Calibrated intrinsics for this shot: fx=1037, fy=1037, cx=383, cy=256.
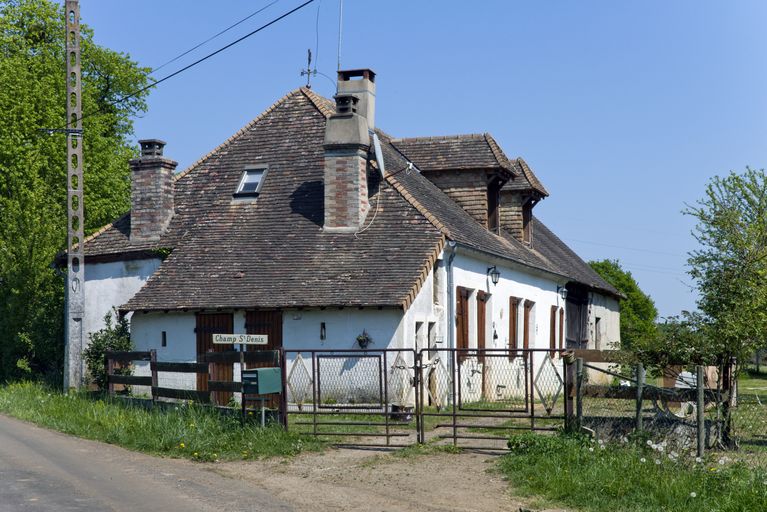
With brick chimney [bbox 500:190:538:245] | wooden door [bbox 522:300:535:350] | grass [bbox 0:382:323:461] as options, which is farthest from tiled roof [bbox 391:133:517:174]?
grass [bbox 0:382:323:461]

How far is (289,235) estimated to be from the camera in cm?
2330

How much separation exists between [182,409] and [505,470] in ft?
19.9

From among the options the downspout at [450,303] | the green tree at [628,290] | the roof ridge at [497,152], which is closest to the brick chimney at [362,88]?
the roof ridge at [497,152]

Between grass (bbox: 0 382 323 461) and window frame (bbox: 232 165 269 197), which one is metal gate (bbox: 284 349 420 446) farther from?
window frame (bbox: 232 165 269 197)

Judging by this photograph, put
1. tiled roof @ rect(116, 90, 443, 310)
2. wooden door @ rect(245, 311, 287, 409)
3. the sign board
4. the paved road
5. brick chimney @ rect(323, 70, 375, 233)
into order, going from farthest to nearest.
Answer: brick chimney @ rect(323, 70, 375, 233) → wooden door @ rect(245, 311, 287, 409) → tiled roof @ rect(116, 90, 443, 310) → the sign board → the paved road

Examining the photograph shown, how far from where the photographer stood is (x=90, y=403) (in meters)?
19.1

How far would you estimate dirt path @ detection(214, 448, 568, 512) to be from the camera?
1122cm

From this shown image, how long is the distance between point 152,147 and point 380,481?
14.7 meters

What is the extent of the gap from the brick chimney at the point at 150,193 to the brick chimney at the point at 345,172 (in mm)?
4441

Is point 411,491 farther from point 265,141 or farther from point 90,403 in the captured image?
point 265,141

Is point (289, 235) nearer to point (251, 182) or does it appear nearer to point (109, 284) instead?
point (251, 182)

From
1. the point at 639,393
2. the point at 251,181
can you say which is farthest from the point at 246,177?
the point at 639,393

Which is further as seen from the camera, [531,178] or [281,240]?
[531,178]

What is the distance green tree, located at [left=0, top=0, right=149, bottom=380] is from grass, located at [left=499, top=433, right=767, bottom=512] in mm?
16998
